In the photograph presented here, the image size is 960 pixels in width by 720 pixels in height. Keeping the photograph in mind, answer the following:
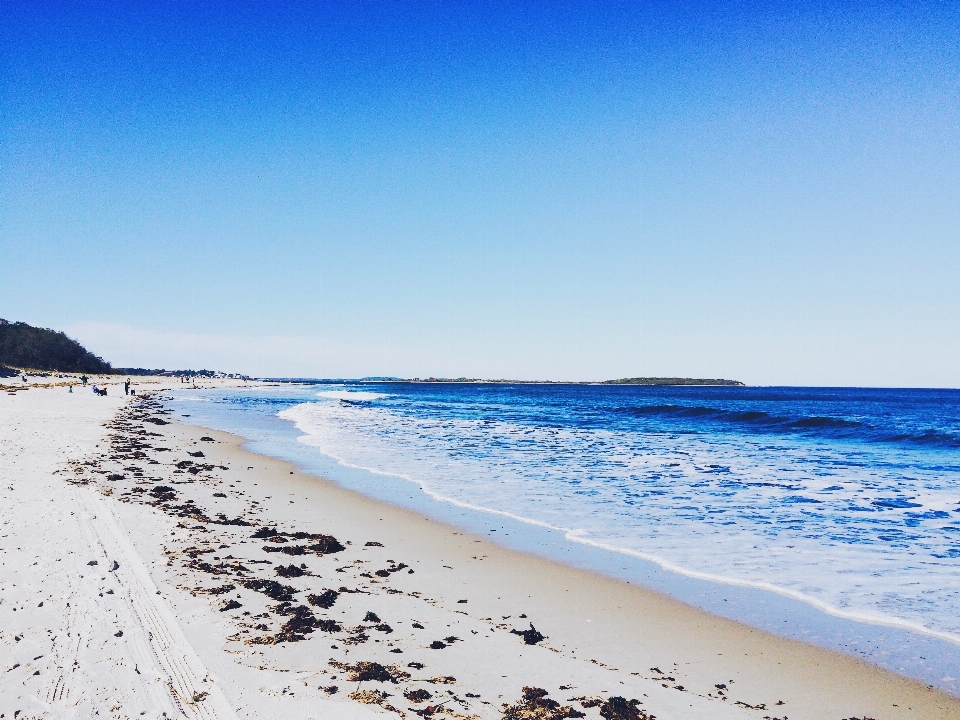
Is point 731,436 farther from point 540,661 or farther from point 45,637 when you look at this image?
point 45,637

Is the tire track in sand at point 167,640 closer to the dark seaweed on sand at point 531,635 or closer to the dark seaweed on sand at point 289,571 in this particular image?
the dark seaweed on sand at point 289,571

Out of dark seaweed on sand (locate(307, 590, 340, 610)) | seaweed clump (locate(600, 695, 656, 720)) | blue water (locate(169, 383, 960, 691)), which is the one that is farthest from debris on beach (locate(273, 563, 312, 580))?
seaweed clump (locate(600, 695, 656, 720))

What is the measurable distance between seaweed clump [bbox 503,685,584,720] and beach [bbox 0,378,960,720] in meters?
0.02

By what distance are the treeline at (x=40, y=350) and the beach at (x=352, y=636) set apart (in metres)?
97.5

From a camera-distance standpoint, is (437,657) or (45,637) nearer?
(45,637)

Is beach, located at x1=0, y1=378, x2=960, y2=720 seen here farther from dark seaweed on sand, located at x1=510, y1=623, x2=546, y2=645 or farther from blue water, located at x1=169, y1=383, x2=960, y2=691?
blue water, located at x1=169, y1=383, x2=960, y2=691

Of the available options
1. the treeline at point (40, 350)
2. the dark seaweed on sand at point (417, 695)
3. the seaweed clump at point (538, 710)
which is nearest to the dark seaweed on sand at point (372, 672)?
the dark seaweed on sand at point (417, 695)

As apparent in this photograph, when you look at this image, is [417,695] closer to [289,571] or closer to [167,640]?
[167,640]

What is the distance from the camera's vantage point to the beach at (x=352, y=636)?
4.25 meters

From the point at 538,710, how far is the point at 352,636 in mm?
1939

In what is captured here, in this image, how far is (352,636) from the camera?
5.41 m

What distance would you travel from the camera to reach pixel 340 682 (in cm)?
449

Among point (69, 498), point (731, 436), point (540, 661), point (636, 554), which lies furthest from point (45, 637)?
point (731, 436)

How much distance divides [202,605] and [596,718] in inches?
153
